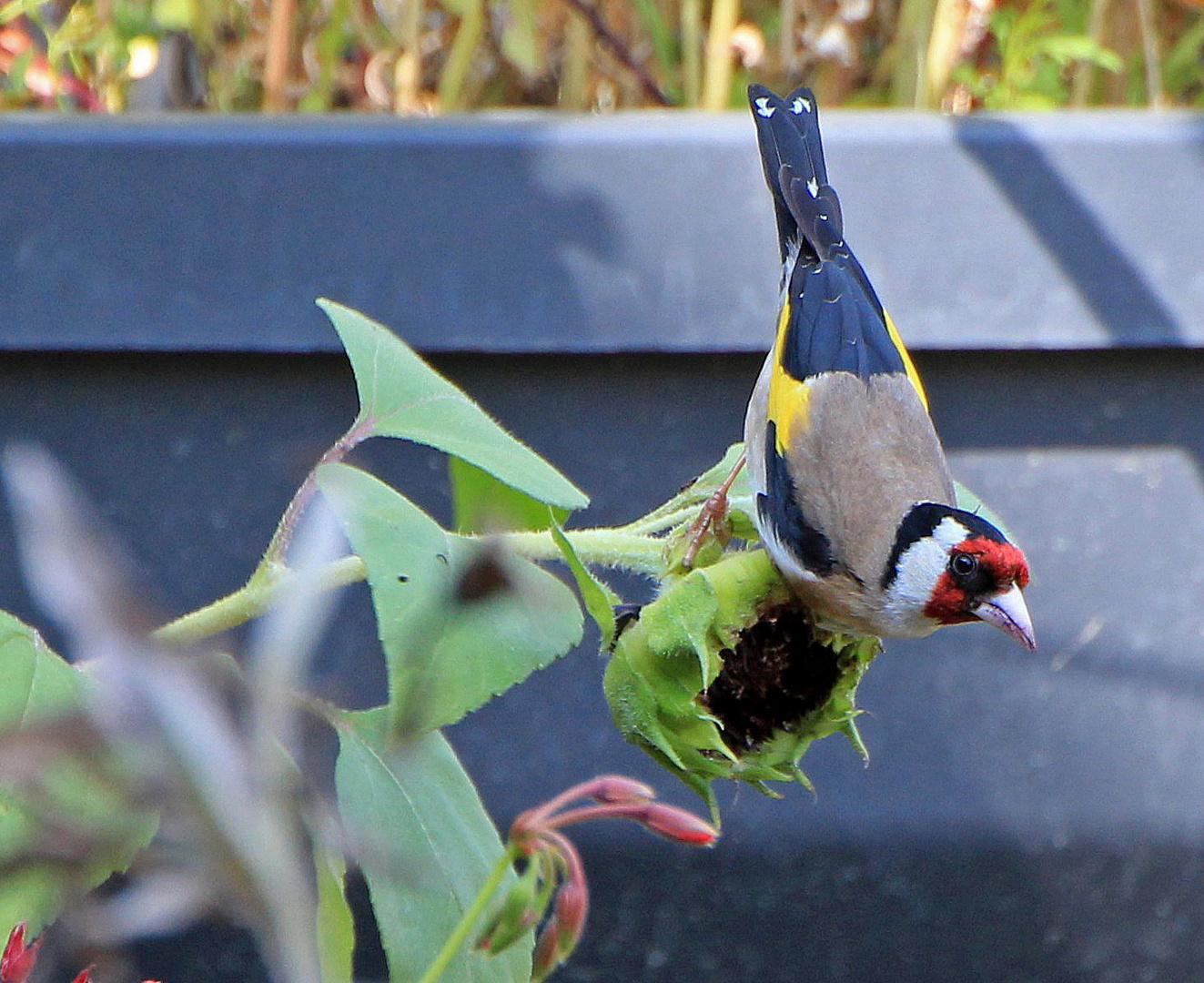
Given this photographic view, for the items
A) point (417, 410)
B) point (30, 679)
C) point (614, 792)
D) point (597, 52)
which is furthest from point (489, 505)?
point (597, 52)

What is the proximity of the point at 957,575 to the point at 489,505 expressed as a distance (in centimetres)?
20

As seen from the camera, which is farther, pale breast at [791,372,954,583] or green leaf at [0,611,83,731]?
pale breast at [791,372,954,583]

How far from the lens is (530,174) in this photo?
0.79 m

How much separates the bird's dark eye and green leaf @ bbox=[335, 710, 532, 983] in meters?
0.24

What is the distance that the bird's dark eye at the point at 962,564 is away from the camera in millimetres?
563

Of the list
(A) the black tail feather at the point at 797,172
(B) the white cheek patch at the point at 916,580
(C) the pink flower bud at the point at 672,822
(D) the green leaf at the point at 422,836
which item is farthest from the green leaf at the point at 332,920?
(A) the black tail feather at the point at 797,172

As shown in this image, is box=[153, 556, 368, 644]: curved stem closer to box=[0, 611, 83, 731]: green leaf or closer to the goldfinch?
box=[0, 611, 83, 731]: green leaf

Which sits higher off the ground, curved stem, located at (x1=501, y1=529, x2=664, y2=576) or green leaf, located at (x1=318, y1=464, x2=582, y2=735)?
green leaf, located at (x1=318, y1=464, x2=582, y2=735)

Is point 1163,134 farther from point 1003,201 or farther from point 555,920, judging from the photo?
point 555,920

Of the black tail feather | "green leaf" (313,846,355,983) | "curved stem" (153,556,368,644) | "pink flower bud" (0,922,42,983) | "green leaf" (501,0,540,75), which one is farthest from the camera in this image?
"green leaf" (501,0,540,75)

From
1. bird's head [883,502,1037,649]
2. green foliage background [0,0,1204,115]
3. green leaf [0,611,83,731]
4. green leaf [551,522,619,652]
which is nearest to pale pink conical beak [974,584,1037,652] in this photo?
bird's head [883,502,1037,649]

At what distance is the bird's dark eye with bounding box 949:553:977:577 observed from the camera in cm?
56

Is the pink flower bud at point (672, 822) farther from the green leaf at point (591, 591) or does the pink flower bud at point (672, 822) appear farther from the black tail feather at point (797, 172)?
the black tail feather at point (797, 172)

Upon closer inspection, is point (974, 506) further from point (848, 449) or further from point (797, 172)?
point (797, 172)
